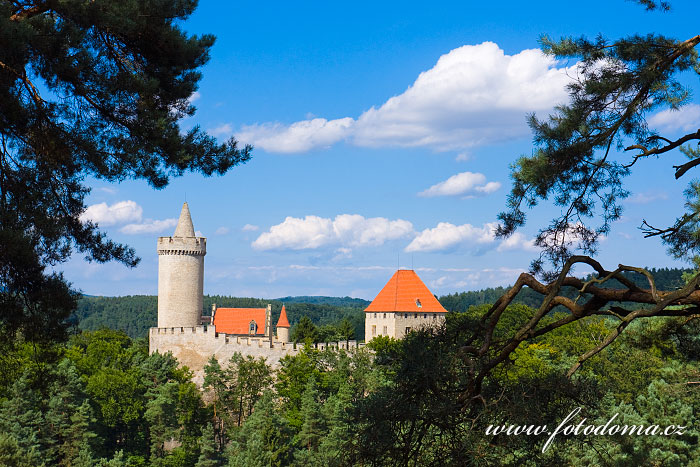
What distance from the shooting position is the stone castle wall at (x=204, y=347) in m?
36.4

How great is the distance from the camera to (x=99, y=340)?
134 feet

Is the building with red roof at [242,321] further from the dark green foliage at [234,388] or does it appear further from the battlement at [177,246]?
the dark green foliage at [234,388]

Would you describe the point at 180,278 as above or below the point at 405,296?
above

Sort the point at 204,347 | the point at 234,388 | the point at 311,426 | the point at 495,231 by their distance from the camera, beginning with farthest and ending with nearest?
1. the point at 204,347
2. the point at 234,388
3. the point at 311,426
4. the point at 495,231

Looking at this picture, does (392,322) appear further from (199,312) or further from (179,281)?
(179,281)

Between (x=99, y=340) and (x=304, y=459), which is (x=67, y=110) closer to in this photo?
(x=304, y=459)

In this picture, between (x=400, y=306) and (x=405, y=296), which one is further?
(x=405, y=296)

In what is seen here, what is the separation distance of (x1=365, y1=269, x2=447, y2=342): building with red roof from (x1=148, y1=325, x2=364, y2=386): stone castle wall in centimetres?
588

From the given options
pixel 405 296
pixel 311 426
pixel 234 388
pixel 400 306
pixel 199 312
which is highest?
pixel 405 296

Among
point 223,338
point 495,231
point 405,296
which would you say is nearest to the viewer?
point 495,231

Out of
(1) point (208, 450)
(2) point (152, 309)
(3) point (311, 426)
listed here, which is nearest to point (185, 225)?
(1) point (208, 450)

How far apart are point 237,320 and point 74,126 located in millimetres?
44897

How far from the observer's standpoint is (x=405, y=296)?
42375mm

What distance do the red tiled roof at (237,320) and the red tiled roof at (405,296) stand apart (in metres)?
11.6
